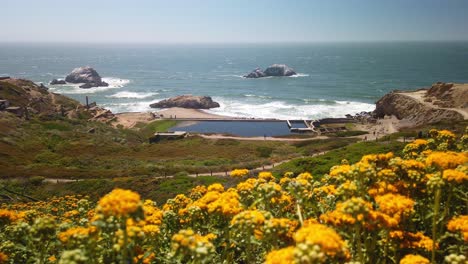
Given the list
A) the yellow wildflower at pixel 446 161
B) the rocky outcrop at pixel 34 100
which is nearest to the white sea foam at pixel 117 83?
the rocky outcrop at pixel 34 100

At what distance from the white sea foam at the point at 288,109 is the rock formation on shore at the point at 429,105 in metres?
23.7

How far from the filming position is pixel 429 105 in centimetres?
7338

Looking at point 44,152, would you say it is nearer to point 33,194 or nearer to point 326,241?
point 33,194

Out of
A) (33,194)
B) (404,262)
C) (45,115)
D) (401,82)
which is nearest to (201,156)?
(33,194)

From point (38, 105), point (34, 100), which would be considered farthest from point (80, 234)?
point (34, 100)

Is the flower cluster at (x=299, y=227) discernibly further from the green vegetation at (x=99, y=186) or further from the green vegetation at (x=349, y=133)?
the green vegetation at (x=349, y=133)

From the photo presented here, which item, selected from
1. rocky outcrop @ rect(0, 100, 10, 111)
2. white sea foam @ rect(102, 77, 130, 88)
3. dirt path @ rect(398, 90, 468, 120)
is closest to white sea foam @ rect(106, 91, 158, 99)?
white sea foam @ rect(102, 77, 130, 88)

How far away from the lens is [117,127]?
296ft

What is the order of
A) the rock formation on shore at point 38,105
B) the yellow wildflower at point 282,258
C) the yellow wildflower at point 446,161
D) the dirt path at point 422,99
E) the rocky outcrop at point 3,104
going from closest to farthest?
the yellow wildflower at point 282,258
the yellow wildflower at point 446,161
the dirt path at point 422,99
the rocky outcrop at point 3,104
the rock formation on shore at point 38,105

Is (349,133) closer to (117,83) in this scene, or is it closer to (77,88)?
(77,88)

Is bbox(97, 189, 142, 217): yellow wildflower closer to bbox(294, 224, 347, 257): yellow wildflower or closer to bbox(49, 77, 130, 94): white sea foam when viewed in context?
bbox(294, 224, 347, 257): yellow wildflower

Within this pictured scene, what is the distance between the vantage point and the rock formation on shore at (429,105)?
63.2m

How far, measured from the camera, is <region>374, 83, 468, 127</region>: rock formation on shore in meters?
63.2

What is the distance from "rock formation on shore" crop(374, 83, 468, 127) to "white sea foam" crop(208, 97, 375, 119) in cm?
2368
